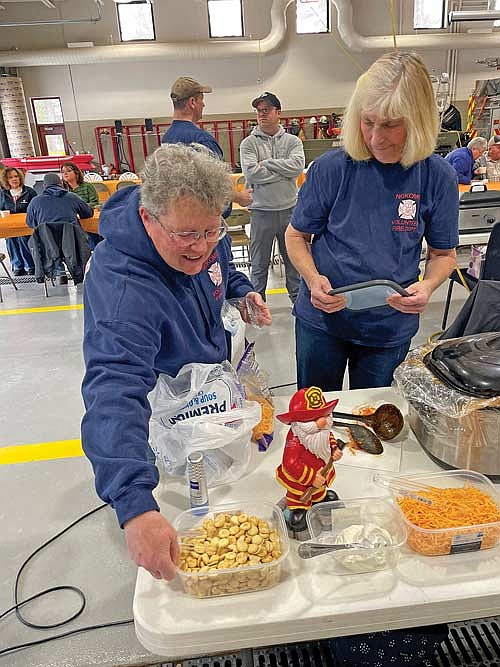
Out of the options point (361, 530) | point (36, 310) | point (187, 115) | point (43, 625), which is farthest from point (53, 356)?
point (361, 530)

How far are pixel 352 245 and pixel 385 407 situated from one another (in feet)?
1.55

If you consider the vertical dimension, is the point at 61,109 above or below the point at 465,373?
above

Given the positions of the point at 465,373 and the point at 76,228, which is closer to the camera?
the point at 465,373

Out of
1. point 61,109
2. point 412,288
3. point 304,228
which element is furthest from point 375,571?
point 61,109

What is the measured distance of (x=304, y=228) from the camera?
1510mm

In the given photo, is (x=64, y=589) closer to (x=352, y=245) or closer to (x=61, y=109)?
(x=352, y=245)

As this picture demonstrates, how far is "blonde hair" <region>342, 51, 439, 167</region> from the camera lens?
1.22m

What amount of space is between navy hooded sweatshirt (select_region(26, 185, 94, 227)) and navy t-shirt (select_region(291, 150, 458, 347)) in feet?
12.2

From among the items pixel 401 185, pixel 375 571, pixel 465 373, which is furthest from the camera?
pixel 401 185

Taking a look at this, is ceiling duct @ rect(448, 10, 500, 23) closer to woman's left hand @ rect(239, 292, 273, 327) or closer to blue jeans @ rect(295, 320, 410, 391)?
blue jeans @ rect(295, 320, 410, 391)

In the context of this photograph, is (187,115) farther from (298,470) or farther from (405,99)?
(298,470)

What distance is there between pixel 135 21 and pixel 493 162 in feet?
23.9

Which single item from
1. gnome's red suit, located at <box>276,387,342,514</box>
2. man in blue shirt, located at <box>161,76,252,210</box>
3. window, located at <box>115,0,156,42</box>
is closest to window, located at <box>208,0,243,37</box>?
window, located at <box>115,0,156,42</box>

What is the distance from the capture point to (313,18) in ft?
31.3
